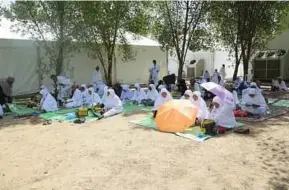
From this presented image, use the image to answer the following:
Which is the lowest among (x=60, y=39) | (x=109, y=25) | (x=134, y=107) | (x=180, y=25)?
(x=134, y=107)

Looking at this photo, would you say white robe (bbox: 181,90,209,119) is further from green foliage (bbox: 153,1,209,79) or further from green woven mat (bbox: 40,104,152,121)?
green foliage (bbox: 153,1,209,79)

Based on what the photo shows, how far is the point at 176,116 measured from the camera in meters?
6.54

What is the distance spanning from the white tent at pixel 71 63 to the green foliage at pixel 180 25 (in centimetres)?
156

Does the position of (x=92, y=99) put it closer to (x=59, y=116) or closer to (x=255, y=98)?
(x=59, y=116)

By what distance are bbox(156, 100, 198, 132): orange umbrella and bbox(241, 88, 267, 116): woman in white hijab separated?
1864 mm

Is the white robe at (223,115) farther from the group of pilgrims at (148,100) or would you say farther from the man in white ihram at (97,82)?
the man in white ihram at (97,82)

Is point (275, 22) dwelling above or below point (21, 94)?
above

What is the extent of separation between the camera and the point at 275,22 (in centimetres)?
1577

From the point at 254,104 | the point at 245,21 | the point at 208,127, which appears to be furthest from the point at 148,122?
the point at 245,21

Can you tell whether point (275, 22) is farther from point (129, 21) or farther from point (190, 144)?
point (190, 144)

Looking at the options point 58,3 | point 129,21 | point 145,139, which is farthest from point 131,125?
point 129,21

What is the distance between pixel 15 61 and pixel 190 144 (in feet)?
29.4

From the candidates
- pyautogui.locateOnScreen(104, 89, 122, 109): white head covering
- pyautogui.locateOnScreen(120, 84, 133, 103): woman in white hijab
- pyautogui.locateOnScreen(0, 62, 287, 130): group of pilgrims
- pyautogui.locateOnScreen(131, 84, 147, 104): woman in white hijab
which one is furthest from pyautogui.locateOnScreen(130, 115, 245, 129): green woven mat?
pyautogui.locateOnScreen(120, 84, 133, 103): woman in white hijab

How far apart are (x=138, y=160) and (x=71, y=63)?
1025 centimetres
